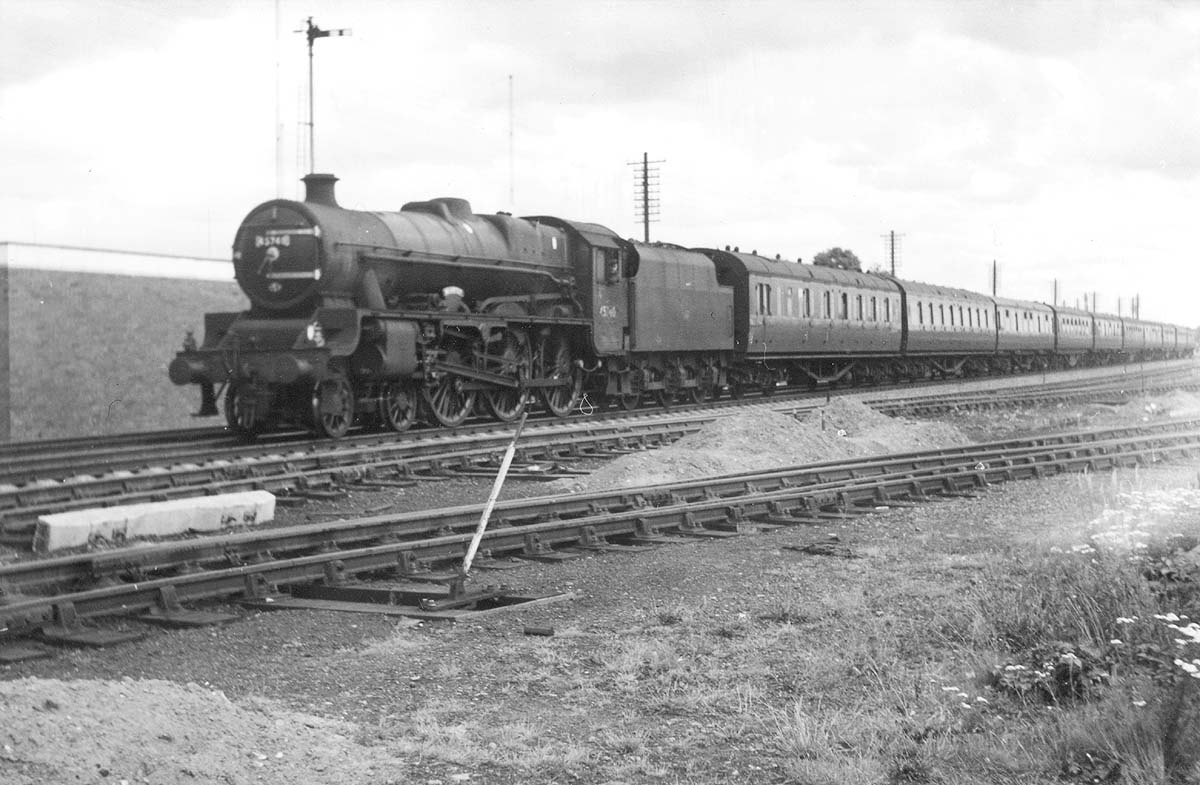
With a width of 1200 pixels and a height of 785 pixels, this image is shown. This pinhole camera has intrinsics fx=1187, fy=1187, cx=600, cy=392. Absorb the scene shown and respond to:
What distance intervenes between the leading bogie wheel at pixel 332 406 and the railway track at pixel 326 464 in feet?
1.30

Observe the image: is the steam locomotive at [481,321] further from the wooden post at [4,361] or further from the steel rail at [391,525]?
the steel rail at [391,525]

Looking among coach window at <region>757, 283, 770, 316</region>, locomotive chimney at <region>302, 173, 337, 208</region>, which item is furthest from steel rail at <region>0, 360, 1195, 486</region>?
coach window at <region>757, 283, 770, 316</region>

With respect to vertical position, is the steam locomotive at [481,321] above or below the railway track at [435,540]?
above

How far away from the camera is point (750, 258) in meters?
27.3

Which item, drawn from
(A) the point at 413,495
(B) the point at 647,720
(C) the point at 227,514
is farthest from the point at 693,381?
(B) the point at 647,720

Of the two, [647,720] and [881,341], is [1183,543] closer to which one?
[647,720]

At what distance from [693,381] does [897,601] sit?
59.0 feet

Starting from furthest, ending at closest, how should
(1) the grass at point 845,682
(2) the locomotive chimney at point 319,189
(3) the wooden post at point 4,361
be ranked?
(3) the wooden post at point 4,361
(2) the locomotive chimney at point 319,189
(1) the grass at point 845,682

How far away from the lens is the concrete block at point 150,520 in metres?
8.78

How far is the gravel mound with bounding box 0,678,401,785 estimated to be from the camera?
4016 mm

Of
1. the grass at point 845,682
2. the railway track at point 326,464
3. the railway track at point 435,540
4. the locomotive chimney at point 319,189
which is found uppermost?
the locomotive chimney at point 319,189

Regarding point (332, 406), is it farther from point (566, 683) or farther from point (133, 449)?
point (566, 683)

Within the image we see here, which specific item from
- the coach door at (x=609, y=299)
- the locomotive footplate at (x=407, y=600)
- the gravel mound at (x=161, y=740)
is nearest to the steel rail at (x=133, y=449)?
the coach door at (x=609, y=299)

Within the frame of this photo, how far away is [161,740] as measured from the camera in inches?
169
